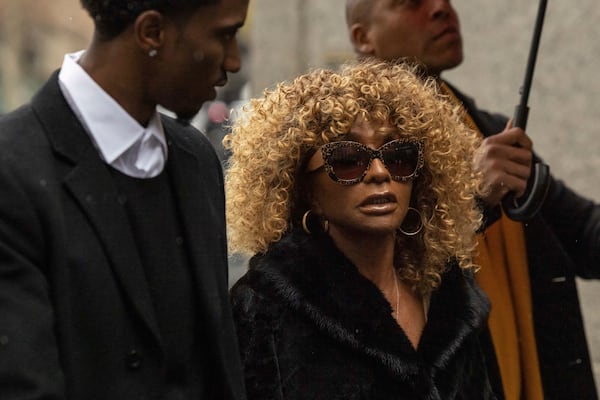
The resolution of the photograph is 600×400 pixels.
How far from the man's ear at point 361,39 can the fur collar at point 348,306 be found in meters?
1.25

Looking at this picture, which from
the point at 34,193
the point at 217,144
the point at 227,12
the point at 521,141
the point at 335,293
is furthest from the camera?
the point at 217,144

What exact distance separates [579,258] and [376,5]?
1190mm

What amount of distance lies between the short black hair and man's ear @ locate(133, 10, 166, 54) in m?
0.01

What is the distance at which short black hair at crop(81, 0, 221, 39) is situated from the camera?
9.11 ft

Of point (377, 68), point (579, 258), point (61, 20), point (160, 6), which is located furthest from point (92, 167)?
point (61, 20)

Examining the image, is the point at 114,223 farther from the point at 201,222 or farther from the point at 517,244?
the point at 517,244

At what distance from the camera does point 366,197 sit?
12.2 ft

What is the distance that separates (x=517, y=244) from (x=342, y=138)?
1.14 meters

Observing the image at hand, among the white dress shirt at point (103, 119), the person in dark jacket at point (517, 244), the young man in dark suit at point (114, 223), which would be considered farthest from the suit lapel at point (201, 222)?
the person in dark jacket at point (517, 244)

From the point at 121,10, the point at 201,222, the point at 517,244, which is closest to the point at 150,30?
the point at 121,10

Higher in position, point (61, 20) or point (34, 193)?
point (34, 193)

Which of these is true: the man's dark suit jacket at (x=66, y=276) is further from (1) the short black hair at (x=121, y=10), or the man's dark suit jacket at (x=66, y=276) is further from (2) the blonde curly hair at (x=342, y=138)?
(2) the blonde curly hair at (x=342, y=138)

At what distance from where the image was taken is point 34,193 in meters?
2.69

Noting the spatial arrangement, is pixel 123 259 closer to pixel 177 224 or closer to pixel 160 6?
pixel 177 224
